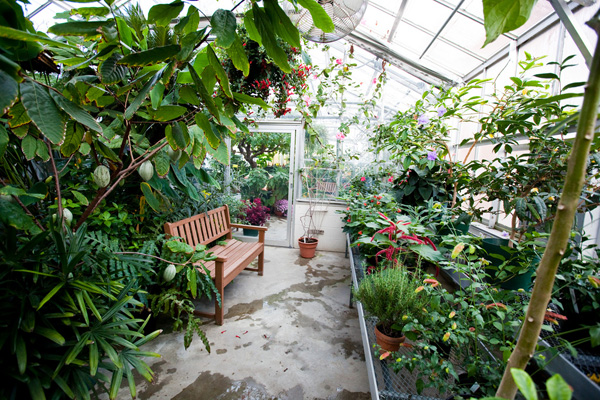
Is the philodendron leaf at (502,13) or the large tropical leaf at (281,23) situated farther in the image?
the large tropical leaf at (281,23)

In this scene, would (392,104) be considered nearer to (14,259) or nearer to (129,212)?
(129,212)

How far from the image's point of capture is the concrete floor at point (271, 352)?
1.62 metres

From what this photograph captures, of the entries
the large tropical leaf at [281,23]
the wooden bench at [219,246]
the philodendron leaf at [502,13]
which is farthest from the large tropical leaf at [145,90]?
the wooden bench at [219,246]

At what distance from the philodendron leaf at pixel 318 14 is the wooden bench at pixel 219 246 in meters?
2.00

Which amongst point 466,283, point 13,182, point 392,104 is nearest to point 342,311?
point 466,283

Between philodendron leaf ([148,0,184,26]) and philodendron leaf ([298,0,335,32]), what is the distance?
22cm

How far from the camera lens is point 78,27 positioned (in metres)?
0.53

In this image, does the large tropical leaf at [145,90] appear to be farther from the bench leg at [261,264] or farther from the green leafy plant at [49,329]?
the bench leg at [261,264]

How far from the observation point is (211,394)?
62.1 inches

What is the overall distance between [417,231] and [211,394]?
5.06ft

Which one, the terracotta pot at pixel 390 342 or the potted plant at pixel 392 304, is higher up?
the potted plant at pixel 392 304

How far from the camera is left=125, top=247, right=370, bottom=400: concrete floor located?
1623 mm

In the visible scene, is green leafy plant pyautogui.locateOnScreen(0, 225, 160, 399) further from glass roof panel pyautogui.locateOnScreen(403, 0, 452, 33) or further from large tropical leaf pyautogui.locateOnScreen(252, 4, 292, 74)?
glass roof panel pyautogui.locateOnScreen(403, 0, 452, 33)

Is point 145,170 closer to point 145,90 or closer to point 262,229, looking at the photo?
point 145,90
